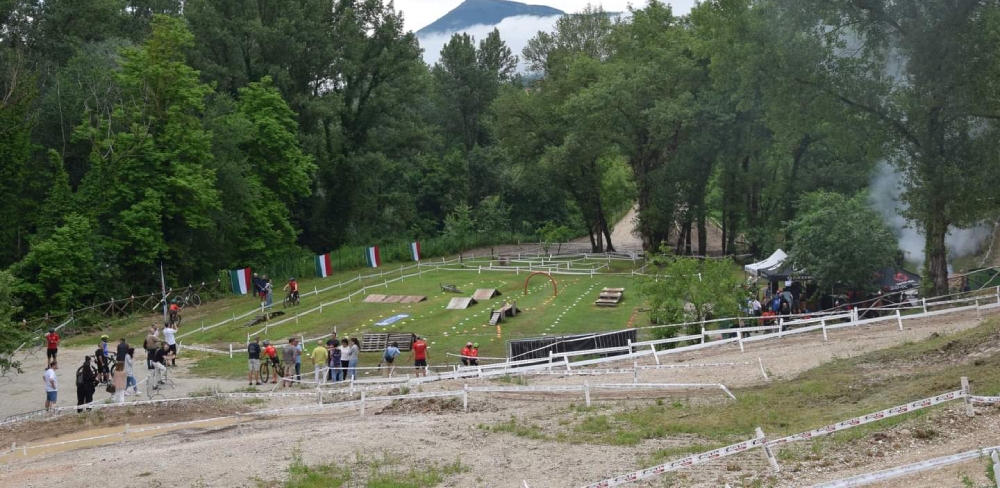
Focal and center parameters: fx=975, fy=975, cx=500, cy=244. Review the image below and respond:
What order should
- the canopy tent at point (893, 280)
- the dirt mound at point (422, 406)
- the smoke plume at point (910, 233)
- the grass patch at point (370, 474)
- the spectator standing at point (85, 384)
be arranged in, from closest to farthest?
1. the grass patch at point (370, 474)
2. the dirt mound at point (422, 406)
3. the spectator standing at point (85, 384)
4. the canopy tent at point (893, 280)
5. the smoke plume at point (910, 233)

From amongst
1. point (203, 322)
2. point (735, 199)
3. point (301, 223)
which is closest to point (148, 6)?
point (301, 223)

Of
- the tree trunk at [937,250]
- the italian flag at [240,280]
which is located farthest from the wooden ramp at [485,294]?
the tree trunk at [937,250]

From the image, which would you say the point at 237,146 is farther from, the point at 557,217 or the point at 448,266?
the point at 557,217

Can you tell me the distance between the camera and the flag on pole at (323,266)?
59531 millimetres

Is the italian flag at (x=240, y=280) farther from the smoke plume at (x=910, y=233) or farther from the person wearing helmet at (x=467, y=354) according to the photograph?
the smoke plume at (x=910, y=233)

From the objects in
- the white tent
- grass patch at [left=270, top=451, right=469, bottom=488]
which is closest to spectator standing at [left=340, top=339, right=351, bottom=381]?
Result: grass patch at [left=270, top=451, right=469, bottom=488]

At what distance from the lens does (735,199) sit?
61594 mm

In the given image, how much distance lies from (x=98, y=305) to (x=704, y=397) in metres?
34.1

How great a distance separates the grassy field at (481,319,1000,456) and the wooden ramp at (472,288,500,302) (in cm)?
2369

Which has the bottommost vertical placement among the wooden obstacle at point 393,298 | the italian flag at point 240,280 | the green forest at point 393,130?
the wooden obstacle at point 393,298

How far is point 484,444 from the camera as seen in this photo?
782 inches

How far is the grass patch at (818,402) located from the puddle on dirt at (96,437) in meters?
8.14

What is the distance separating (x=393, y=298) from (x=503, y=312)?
27.6 ft

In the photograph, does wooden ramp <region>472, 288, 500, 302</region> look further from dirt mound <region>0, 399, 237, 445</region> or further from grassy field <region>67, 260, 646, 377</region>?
dirt mound <region>0, 399, 237, 445</region>
